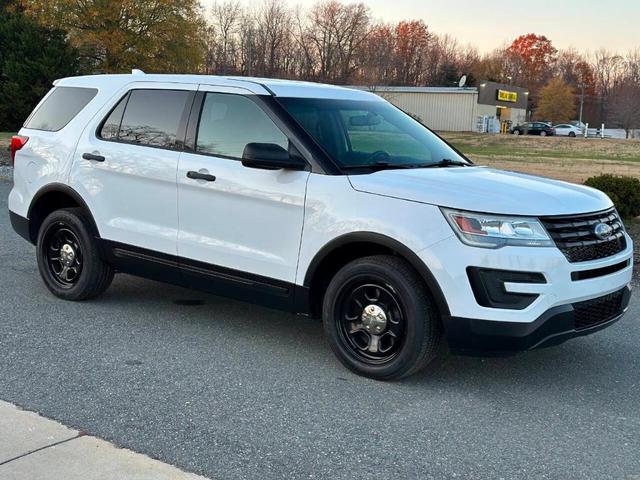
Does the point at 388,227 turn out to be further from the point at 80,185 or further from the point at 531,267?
the point at 80,185

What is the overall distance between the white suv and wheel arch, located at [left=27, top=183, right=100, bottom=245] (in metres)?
0.02

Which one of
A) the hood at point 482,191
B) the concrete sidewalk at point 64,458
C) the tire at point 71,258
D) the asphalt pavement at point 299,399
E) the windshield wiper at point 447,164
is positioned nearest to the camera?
the concrete sidewalk at point 64,458

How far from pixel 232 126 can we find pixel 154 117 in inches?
31.0

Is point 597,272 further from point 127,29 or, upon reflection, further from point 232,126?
point 127,29

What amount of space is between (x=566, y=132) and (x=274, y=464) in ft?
261

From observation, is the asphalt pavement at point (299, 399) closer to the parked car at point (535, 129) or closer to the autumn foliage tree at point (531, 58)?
the parked car at point (535, 129)

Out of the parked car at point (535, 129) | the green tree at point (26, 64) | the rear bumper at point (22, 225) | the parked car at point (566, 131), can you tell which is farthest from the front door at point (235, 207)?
the parked car at point (566, 131)

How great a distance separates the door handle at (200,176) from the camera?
5.07 metres

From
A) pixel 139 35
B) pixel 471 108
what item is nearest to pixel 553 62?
pixel 471 108

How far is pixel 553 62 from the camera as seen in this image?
137250 millimetres

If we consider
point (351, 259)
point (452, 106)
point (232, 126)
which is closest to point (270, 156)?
point (232, 126)

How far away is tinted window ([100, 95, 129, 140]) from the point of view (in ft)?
19.2

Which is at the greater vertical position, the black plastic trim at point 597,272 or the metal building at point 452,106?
the metal building at point 452,106

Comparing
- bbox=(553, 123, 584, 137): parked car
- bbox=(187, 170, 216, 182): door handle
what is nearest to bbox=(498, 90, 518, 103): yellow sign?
bbox=(553, 123, 584, 137): parked car
